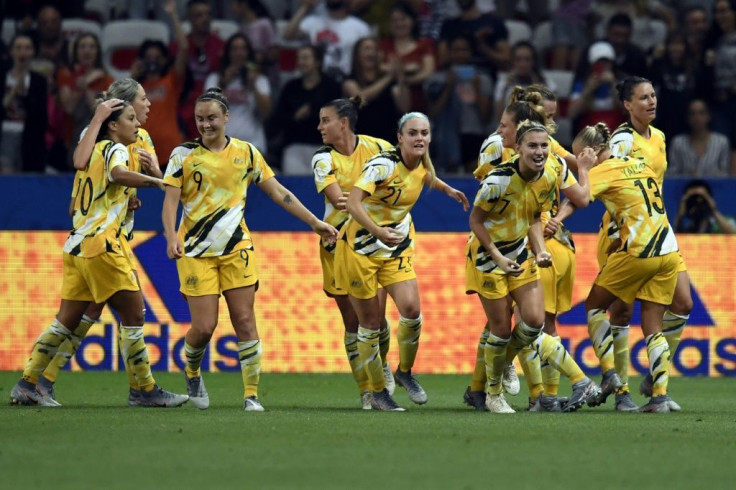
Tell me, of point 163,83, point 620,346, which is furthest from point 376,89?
point 620,346

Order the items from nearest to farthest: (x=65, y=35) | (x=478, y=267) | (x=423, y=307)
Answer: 1. (x=478, y=267)
2. (x=423, y=307)
3. (x=65, y=35)

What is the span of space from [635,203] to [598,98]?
6.41 metres

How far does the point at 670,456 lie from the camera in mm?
7496

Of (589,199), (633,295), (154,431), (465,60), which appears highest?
(465,60)

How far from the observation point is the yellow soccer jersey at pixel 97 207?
10.2 m

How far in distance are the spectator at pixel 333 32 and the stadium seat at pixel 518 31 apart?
183 cm

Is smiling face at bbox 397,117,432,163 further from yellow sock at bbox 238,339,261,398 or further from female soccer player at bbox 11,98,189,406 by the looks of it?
female soccer player at bbox 11,98,189,406

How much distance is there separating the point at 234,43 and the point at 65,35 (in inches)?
97.9

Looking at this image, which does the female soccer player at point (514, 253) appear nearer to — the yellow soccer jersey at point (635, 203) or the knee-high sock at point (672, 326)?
the yellow soccer jersey at point (635, 203)

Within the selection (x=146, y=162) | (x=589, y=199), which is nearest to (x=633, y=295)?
(x=589, y=199)

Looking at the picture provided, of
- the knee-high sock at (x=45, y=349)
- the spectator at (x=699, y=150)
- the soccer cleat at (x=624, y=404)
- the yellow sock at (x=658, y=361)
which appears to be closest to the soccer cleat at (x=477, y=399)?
the soccer cleat at (x=624, y=404)

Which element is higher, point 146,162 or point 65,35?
point 65,35

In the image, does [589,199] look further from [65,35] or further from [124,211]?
[65,35]

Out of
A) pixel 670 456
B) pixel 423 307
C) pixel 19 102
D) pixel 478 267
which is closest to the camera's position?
pixel 670 456
